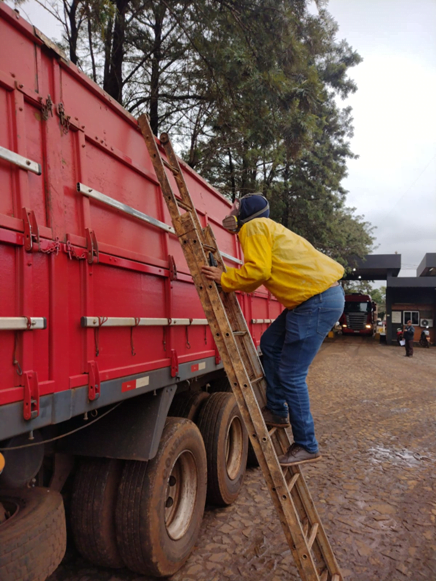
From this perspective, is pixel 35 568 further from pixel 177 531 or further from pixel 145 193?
pixel 145 193

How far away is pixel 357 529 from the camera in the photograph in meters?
3.36

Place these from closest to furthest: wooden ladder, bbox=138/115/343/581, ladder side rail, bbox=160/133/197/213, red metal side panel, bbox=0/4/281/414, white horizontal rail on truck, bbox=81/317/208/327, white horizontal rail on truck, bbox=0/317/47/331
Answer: white horizontal rail on truck, bbox=0/317/47/331
red metal side panel, bbox=0/4/281/414
white horizontal rail on truck, bbox=81/317/208/327
wooden ladder, bbox=138/115/343/581
ladder side rail, bbox=160/133/197/213

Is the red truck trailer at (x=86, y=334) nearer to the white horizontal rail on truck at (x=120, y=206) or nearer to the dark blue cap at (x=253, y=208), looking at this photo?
the white horizontal rail on truck at (x=120, y=206)

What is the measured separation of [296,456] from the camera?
2.57 metres

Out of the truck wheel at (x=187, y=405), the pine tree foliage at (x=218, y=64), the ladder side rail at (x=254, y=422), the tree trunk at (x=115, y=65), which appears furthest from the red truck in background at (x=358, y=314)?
the ladder side rail at (x=254, y=422)

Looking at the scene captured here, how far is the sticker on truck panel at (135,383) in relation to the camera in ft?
7.36

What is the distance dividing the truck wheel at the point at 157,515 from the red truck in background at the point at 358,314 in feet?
Answer: 91.8

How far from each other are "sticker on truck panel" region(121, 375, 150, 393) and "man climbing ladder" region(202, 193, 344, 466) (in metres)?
0.75

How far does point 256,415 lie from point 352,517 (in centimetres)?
201

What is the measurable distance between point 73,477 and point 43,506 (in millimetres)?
A: 748

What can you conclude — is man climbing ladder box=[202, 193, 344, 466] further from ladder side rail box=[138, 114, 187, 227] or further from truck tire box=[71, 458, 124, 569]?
truck tire box=[71, 458, 124, 569]

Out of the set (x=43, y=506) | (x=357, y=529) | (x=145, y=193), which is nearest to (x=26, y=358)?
(x=43, y=506)

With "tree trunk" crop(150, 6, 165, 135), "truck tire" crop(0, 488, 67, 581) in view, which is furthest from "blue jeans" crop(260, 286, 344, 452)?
"tree trunk" crop(150, 6, 165, 135)

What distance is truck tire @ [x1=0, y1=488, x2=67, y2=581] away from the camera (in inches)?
64.6
